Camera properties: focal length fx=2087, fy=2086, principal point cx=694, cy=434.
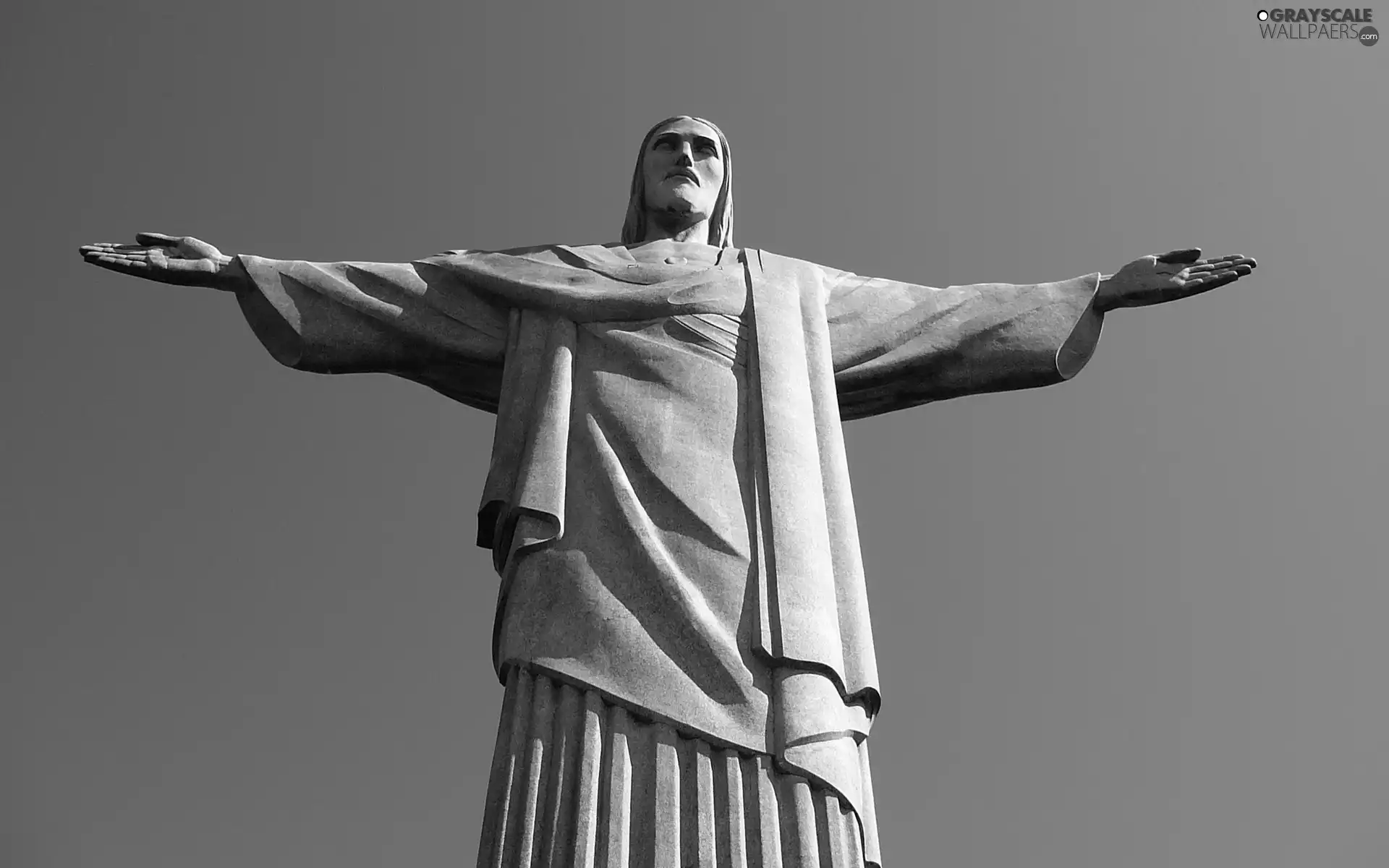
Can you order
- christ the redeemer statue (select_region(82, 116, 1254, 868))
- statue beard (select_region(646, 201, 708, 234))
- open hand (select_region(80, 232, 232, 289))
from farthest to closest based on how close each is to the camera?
statue beard (select_region(646, 201, 708, 234)), open hand (select_region(80, 232, 232, 289)), christ the redeemer statue (select_region(82, 116, 1254, 868))

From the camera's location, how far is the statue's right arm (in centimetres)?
1368

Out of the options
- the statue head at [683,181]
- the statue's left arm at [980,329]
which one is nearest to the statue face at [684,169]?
the statue head at [683,181]

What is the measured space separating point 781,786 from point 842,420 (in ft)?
12.0

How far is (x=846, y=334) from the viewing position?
13.8 metres

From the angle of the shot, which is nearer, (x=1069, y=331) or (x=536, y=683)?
(x=536, y=683)

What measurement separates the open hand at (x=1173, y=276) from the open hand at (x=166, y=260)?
599cm

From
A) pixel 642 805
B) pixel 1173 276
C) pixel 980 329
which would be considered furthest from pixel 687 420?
pixel 1173 276

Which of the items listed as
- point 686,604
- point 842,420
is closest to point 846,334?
point 842,420

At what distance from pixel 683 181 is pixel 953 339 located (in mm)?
2198

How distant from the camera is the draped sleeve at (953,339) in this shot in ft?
45.4

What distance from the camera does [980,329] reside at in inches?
548

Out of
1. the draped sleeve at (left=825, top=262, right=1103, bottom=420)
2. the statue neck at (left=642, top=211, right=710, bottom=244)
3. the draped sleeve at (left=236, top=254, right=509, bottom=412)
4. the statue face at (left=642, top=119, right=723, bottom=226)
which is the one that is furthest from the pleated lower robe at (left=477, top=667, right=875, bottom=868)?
the statue face at (left=642, top=119, right=723, bottom=226)

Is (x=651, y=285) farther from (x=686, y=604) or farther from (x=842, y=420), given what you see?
(x=686, y=604)

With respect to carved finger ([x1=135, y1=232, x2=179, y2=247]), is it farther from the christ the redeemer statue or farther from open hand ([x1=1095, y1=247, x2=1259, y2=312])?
open hand ([x1=1095, y1=247, x2=1259, y2=312])
